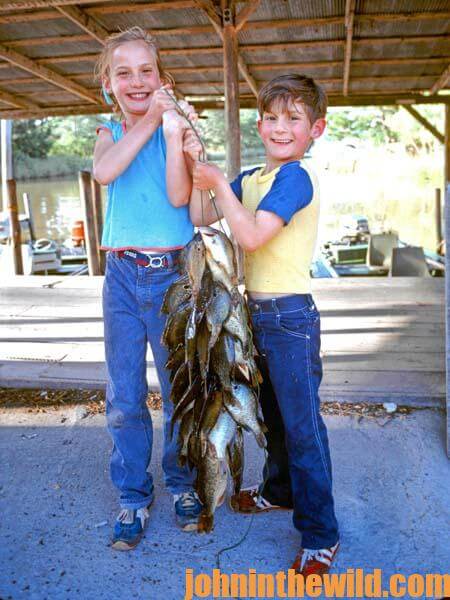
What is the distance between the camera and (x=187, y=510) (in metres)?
2.69

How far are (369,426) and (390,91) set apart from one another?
955 centimetres

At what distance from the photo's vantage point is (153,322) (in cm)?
253

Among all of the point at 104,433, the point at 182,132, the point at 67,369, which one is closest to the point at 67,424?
the point at 104,433

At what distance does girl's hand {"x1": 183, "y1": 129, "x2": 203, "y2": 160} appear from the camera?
2186 mm

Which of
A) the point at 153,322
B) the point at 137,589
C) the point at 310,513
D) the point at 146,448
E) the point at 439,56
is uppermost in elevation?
the point at 439,56

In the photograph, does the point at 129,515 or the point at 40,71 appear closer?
the point at 129,515

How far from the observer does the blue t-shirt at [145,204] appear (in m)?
2.47

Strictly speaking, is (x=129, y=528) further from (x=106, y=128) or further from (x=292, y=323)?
(x=106, y=128)

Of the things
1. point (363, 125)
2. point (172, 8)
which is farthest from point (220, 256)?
point (363, 125)

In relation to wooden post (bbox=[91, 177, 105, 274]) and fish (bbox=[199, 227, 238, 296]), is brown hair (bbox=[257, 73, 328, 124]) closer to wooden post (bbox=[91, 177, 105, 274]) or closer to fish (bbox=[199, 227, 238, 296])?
→ fish (bbox=[199, 227, 238, 296])

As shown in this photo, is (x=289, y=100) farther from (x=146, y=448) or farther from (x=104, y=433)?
(x=104, y=433)

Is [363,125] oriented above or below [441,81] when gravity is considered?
above

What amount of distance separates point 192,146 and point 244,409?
3.10ft

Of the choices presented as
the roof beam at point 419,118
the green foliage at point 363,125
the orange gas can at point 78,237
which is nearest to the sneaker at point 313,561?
the roof beam at point 419,118
